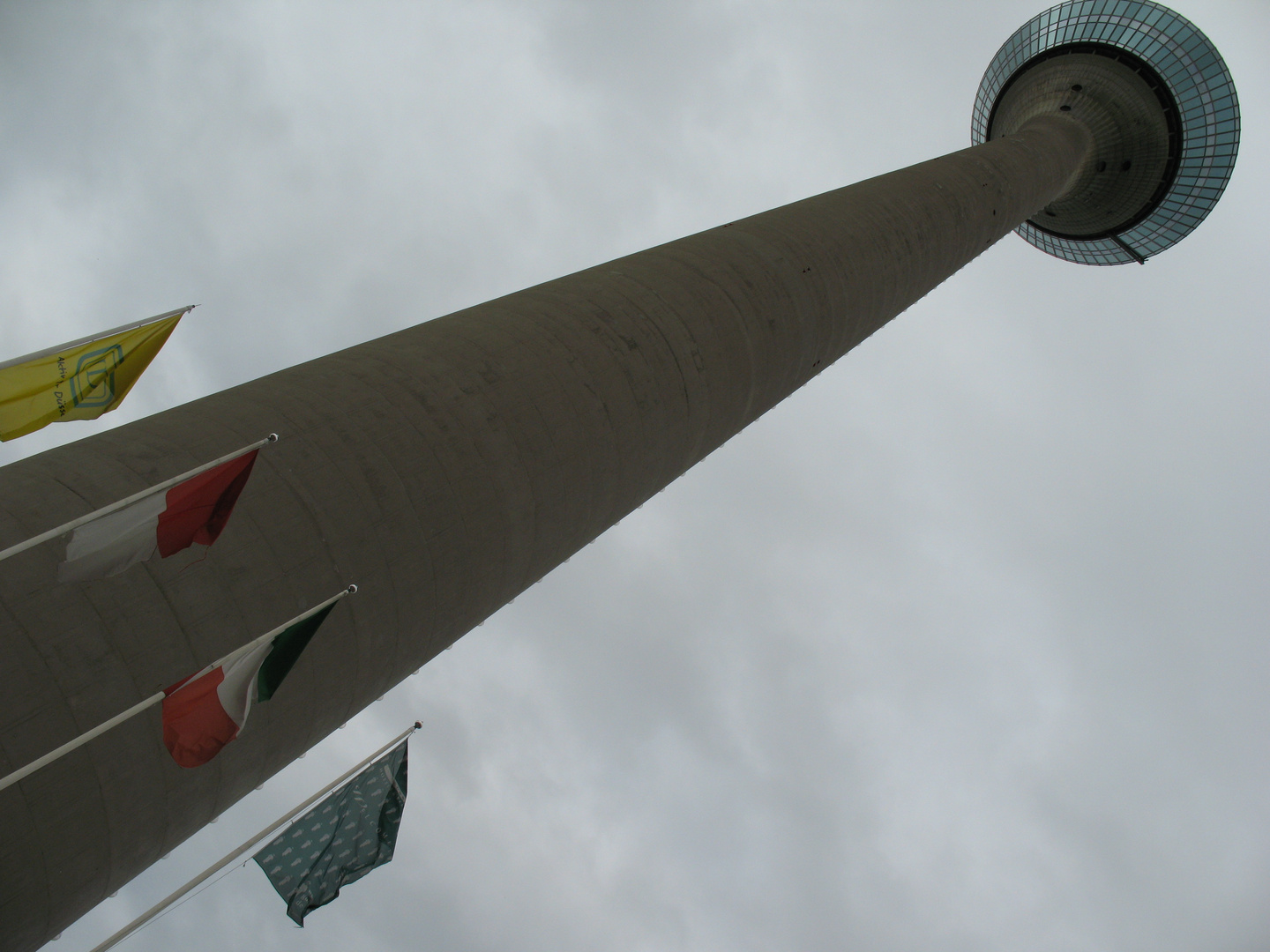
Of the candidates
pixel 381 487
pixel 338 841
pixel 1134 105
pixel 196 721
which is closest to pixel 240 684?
pixel 196 721

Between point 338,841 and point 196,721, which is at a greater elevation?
point 196,721

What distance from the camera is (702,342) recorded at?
12469 mm

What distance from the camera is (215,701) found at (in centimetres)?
595

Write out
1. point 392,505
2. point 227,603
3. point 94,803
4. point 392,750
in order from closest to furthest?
point 94,803 → point 227,603 → point 392,505 → point 392,750

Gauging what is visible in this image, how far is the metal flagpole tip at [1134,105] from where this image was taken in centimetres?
3181

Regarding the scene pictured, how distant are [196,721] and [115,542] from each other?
4.79ft

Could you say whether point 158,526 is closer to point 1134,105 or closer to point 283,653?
point 283,653

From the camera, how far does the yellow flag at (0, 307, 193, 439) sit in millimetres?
7605

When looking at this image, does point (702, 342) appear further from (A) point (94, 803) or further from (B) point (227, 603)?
(A) point (94, 803)

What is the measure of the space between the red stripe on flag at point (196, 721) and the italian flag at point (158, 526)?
3.40ft

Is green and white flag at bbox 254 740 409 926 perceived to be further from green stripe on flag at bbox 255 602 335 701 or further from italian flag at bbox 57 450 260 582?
italian flag at bbox 57 450 260 582

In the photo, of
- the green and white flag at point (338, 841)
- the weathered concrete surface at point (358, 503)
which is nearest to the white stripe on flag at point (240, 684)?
the weathered concrete surface at point (358, 503)

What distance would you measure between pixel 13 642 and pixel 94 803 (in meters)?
1.41

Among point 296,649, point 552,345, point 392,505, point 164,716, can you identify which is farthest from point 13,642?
point 552,345
